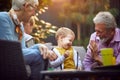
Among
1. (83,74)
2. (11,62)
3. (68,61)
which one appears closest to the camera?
(83,74)

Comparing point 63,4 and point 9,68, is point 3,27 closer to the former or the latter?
point 9,68

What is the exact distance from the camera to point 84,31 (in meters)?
7.11

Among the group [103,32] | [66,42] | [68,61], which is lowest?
[68,61]

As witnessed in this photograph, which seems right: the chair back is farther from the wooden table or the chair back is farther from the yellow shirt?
the yellow shirt

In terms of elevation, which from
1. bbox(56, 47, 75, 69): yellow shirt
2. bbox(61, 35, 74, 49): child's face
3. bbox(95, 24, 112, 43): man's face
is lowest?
bbox(56, 47, 75, 69): yellow shirt

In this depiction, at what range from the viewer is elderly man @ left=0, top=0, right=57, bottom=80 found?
10.3 feet

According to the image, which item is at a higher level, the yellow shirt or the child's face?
the child's face

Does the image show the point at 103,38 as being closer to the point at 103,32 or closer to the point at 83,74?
the point at 103,32

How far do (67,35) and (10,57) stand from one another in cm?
160

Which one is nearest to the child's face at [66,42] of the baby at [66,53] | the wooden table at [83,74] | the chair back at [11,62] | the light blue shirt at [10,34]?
the baby at [66,53]

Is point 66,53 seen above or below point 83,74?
below

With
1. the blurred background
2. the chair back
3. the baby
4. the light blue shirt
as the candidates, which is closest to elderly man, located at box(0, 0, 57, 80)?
the light blue shirt

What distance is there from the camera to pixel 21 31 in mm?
3455

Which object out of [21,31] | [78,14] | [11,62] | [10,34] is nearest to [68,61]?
[21,31]
